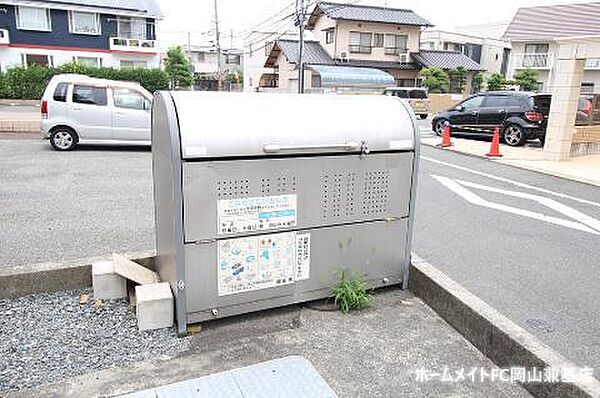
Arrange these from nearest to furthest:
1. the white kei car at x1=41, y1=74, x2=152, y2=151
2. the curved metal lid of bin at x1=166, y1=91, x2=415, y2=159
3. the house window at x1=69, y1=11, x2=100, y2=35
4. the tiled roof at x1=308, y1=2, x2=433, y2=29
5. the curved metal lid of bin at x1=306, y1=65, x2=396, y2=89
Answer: the curved metal lid of bin at x1=166, y1=91, x2=415, y2=159 → the white kei car at x1=41, y1=74, x2=152, y2=151 → the house window at x1=69, y1=11, x2=100, y2=35 → the curved metal lid of bin at x1=306, y1=65, x2=396, y2=89 → the tiled roof at x1=308, y1=2, x2=433, y2=29

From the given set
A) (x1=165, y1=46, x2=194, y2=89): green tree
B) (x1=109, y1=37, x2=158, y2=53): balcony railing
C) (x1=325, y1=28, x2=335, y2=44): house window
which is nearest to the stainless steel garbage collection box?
(x1=109, y1=37, x2=158, y2=53): balcony railing

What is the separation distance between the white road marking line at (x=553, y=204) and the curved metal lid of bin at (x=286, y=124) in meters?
4.53

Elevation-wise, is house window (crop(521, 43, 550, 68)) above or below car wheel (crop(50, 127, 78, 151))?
above

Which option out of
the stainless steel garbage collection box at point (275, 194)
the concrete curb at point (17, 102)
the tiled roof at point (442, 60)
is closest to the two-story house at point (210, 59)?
the tiled roof at point (442, 60)

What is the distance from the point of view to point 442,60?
36812 mm

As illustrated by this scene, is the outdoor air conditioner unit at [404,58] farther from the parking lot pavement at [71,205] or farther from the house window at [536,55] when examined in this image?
the parking lot pavement at [71,205]

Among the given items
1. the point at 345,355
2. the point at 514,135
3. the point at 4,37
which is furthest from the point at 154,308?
the point at 4,37

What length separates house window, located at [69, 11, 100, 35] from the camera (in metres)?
29.4

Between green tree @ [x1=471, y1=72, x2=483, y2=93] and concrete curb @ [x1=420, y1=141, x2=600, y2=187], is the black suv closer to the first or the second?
concrete curb @ [x1=420, y1=141, x2=600, y2=187]

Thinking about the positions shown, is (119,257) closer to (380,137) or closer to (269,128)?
(269,128)

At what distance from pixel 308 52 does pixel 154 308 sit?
3512 cm

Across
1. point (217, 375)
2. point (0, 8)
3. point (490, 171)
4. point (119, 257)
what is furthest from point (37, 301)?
point (0, 8)

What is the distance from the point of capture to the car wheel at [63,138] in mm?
10403

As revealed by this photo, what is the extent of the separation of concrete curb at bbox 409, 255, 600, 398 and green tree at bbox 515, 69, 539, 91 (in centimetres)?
3369
